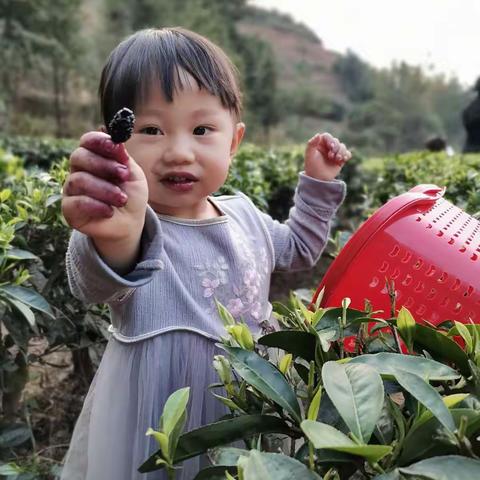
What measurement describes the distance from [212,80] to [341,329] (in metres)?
0.63

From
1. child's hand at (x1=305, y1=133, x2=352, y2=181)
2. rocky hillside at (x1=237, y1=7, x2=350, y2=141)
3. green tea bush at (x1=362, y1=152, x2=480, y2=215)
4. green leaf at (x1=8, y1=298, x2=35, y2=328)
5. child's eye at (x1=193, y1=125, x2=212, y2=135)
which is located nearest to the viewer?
child's eye at (x1=193, y1=125, x2=212, y2=135)

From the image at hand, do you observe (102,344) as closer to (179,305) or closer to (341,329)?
(179,305)

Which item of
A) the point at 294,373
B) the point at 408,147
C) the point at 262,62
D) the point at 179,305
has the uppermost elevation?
the point at 294,373

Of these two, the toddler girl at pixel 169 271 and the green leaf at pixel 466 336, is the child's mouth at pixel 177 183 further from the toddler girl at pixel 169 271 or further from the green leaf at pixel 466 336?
the green leaf at pixel 466 336

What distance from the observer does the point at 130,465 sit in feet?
3.68

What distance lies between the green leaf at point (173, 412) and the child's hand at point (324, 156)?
91 centimetres

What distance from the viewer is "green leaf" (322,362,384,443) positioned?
21.4 inches

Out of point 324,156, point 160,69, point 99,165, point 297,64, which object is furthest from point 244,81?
point 297,64

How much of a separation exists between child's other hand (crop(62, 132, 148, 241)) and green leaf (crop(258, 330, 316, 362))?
0.27 m

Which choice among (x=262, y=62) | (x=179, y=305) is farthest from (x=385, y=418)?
(x=262, y=62)

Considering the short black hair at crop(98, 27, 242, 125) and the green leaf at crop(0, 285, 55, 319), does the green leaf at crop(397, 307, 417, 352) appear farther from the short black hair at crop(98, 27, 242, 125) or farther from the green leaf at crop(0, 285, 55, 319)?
the green leaf at crop(0, 285, 55, 319)

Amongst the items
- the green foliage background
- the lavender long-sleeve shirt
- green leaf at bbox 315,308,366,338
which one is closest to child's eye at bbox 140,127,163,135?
the lavender long-sleeve shirt

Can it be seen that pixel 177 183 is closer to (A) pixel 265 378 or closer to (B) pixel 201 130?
(B) pixel 201 130

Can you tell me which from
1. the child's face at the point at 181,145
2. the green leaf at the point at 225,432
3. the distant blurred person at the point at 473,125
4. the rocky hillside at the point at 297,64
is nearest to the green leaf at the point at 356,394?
the green leaf at the point at 225,432
